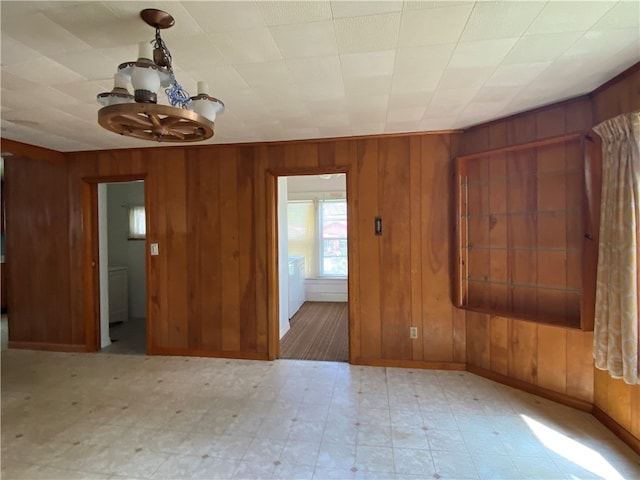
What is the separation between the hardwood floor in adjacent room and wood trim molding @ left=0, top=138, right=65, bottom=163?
3.33 meters

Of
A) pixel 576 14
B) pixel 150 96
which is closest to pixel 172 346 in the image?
pixel 150 96

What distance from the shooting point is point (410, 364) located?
3070mm

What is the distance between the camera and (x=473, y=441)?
1.98m

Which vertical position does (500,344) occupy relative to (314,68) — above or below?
below

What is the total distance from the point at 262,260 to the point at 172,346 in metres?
1.42

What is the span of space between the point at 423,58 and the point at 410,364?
8.56 ft

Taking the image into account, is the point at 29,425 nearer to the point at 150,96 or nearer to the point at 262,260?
the point at 262,260

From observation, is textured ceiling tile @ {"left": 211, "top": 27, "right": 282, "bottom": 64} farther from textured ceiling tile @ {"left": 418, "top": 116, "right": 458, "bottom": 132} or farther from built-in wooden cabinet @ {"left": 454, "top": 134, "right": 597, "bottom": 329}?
built-in wooden cabinet @ {"left": 454, "top": 134, "right": 597, "bottom": 329}

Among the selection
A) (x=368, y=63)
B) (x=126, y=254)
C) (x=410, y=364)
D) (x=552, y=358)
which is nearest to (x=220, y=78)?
(x=368, y=63)

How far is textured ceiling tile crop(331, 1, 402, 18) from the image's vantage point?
1301mm

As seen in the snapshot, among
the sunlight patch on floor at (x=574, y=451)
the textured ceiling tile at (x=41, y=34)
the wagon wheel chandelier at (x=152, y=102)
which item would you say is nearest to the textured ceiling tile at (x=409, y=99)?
the wagon wheel chandelier at (x=152, y=102)

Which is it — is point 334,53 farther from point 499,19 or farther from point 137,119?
point 137,119

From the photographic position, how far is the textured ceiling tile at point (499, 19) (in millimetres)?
1344

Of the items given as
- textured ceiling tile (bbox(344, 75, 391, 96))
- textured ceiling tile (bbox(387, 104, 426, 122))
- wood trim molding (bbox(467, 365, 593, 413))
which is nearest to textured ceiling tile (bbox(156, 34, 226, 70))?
textured ceiling tile (bbox(344, 75, 391, 96))
